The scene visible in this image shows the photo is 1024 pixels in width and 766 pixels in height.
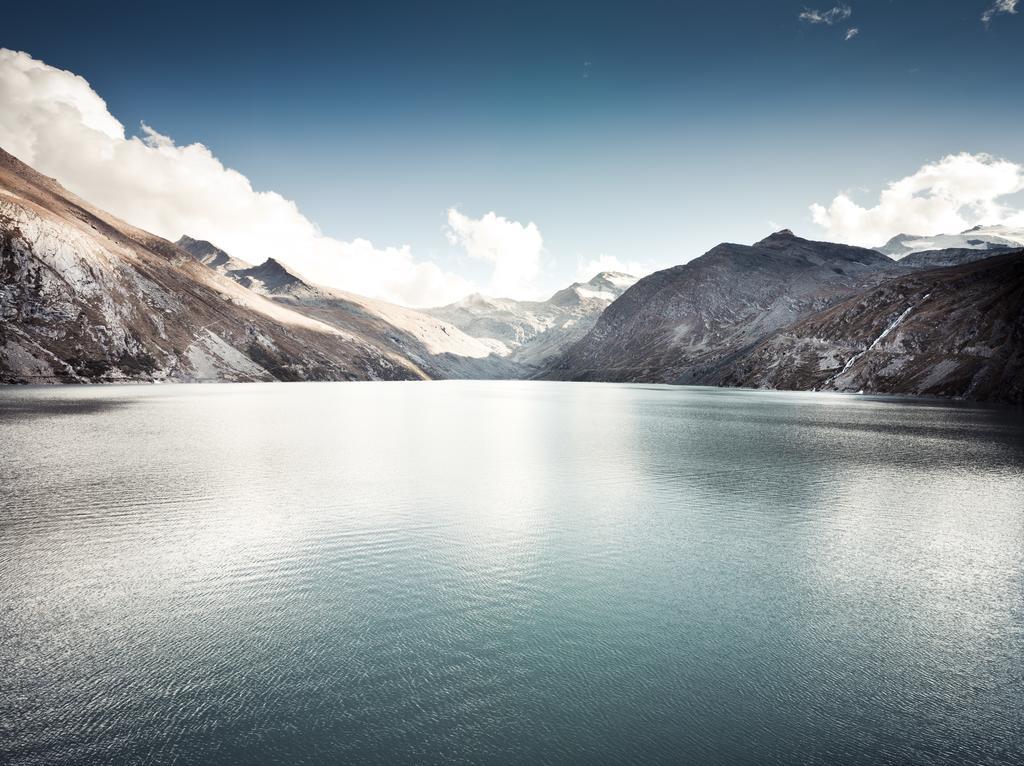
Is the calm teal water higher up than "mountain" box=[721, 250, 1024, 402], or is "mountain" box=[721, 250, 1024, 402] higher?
"mountain" box=[721, 250, 1024, 402]

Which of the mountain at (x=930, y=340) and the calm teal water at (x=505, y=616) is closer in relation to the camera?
the calm teal water at (x=505, y=616)

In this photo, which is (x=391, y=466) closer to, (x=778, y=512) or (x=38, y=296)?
(x=778, y=512)

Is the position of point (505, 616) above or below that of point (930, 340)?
below

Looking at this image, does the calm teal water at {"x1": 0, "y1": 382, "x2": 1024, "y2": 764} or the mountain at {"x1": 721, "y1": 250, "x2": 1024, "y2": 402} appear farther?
the mountain at {"x1": 721, "y1": 250, "x2": 1024, "y2": 402}

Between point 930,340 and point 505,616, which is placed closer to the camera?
point 505,616
